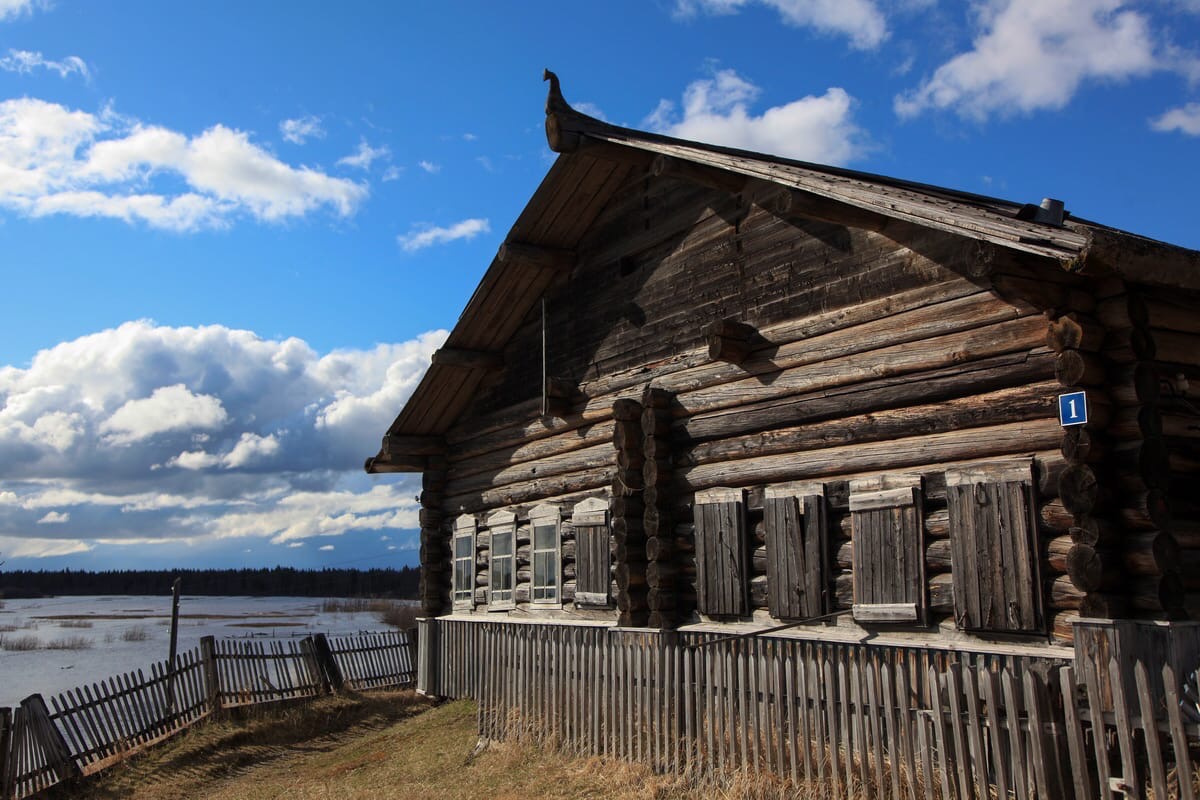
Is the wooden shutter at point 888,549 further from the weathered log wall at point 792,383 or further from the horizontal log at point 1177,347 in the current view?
the horizontal log at point 1177,347

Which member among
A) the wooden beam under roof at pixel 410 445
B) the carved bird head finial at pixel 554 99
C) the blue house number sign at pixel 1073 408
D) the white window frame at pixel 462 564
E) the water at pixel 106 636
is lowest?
the water at pixel 106 636

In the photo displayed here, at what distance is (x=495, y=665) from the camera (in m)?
12.9

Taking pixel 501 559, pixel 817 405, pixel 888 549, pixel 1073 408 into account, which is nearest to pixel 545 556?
pixel 501 559

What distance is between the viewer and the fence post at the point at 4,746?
12406 mm

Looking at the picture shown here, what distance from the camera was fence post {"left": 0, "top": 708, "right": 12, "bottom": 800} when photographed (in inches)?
488

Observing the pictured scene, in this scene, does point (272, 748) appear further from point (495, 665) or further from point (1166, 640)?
point (1166, 640)

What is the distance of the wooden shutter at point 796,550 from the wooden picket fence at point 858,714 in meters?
0.36

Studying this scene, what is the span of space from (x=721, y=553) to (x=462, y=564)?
23.0 feet

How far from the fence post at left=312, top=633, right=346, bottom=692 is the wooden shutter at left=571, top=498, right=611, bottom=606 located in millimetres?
8075

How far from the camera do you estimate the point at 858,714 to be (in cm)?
747

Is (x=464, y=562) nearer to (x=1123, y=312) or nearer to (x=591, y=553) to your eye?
(x=591, y=553)

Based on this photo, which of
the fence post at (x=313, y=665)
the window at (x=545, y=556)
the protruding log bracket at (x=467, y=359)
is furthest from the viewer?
the fence post at (x=313, y=665)

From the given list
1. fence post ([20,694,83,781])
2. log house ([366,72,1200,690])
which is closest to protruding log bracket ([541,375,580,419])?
log house ([366,72,1200,690])

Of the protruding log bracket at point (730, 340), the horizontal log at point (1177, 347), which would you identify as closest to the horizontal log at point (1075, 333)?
the horizontal log at point (1177, 347)
